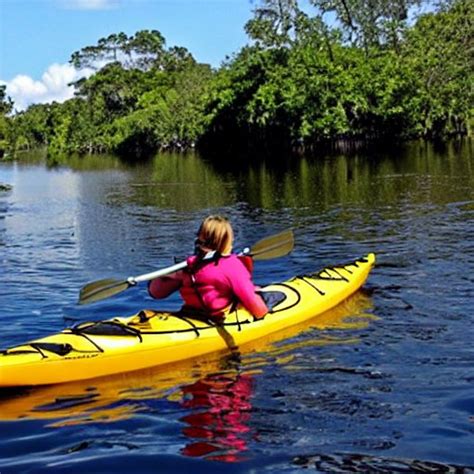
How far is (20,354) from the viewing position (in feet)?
18.1

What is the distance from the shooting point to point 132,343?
5.97 meters

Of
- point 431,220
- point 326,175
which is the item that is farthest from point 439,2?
point 431,220

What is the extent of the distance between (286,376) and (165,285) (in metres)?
1.42

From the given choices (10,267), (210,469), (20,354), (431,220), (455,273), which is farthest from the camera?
(431,220)

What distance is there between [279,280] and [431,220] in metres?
5.28

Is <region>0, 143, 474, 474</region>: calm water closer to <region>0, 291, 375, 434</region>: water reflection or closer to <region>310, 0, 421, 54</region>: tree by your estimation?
<region>0, 291, 375, 434</region>: water reflection

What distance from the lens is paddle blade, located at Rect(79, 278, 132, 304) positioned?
20.7ft

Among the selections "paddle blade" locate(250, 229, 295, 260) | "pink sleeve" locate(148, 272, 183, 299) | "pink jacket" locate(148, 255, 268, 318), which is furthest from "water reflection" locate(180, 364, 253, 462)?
"paddle blade" locate(250, 229, 295, 260)

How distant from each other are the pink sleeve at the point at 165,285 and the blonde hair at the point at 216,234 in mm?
581

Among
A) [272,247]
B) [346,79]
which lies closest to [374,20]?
[346,79]

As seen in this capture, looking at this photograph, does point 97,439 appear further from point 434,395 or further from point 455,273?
point 455,273

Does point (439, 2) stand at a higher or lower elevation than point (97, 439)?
higher

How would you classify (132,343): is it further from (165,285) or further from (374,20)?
(374,20)

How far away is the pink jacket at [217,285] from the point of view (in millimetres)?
6176
